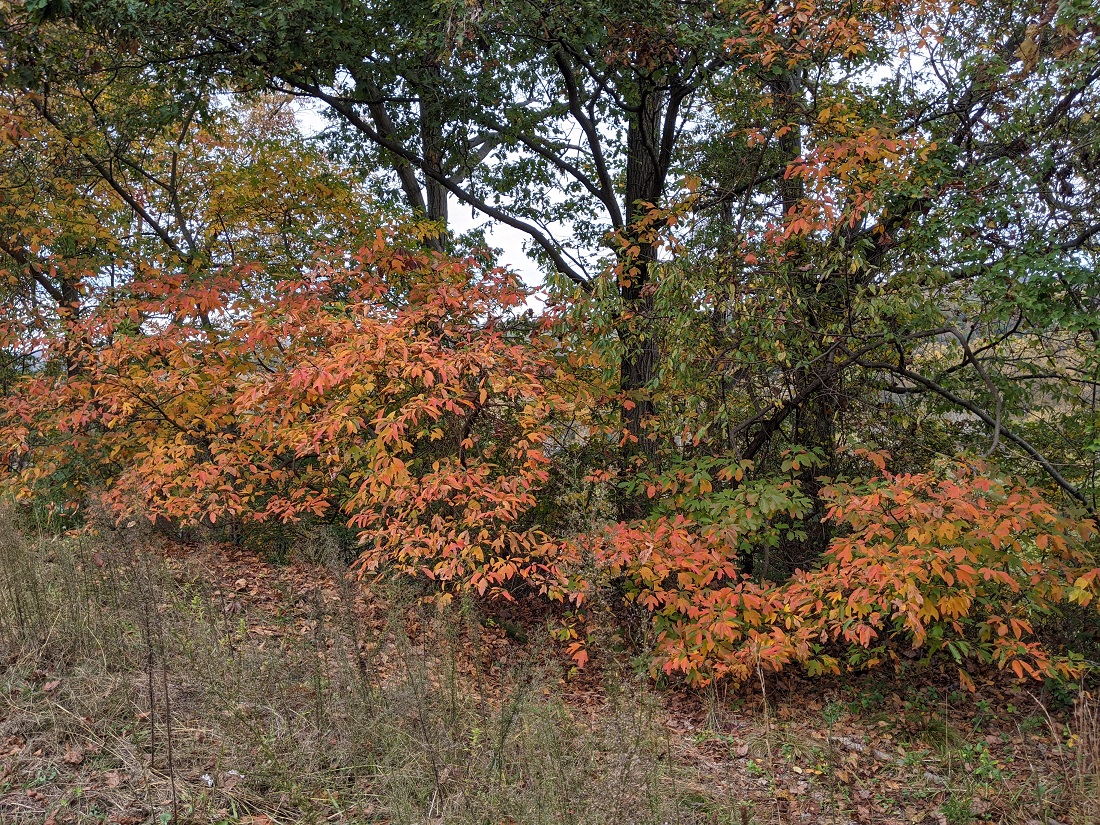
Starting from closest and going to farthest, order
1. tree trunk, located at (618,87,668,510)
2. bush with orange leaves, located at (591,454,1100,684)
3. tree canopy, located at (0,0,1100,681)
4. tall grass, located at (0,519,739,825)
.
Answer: tall grass, located at (0,519,739,825)
bush with orange leaves, located at (591,454,1100,684)
tree canopy, located at (0,0,1100,681)
tree trunk, located at (618,87,668,510)

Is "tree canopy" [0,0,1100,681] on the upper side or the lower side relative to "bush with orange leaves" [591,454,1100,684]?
upper

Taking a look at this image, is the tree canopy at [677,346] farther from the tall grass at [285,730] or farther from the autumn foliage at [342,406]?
the tall grass at [285,730]

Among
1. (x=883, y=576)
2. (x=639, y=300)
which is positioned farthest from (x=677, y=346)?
(x=883, y=576)

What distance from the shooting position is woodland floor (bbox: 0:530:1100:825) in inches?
113

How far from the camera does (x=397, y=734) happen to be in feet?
10.9

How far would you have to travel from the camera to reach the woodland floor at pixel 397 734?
287cm

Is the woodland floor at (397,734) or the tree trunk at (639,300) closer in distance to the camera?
the woodland floor at (397,734)

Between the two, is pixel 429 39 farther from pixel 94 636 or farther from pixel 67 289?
pixel 67 289

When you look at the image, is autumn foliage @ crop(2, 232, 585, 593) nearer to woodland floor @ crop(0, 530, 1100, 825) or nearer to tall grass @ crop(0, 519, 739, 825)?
woodland floor @ crop(0, 530, 1100, 825)

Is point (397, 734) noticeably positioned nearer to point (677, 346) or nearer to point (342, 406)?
point (342, 406)

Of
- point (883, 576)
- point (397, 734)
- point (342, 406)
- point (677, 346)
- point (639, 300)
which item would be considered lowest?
point (397, 734)

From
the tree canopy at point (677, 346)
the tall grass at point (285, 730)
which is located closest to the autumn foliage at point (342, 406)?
the tree canopy at point (677, 346)

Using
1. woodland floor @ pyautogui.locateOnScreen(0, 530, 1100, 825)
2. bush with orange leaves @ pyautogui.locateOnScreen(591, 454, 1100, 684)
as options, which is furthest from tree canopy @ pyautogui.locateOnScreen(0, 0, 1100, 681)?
woodland floor @ pyautogui.locateOnScreen(0, 530, 1100, 825)

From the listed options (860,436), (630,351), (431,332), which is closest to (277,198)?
(431,332)
